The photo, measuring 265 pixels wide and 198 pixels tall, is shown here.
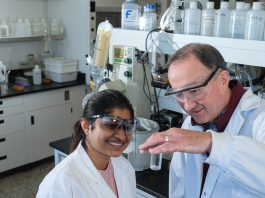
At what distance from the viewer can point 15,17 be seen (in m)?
3.89

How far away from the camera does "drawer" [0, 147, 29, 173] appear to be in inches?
136

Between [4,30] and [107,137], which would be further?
[4,30]

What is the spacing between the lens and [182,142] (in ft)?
3.07

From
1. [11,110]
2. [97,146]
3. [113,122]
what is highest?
[113,122]

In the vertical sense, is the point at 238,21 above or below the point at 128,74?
above

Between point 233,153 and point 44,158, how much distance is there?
325cm

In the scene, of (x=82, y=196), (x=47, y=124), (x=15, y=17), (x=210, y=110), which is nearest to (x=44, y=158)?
(x=47, y=124)

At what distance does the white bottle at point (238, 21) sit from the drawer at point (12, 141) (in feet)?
8.70

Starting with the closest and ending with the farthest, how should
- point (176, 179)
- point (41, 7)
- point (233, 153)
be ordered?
1. point (233, 153)
2. point (176, 179)
3. point (41, 7)

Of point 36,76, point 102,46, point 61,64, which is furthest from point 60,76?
point 102,46

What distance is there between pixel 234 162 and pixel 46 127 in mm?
3107

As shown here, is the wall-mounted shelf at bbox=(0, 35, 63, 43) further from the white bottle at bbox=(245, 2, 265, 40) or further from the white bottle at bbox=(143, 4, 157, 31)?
the white bottle at bbox=(245, 2, 265, 40)

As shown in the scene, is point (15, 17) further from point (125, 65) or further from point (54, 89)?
point (125, 65)

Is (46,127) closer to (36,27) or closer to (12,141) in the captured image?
(12,141)
